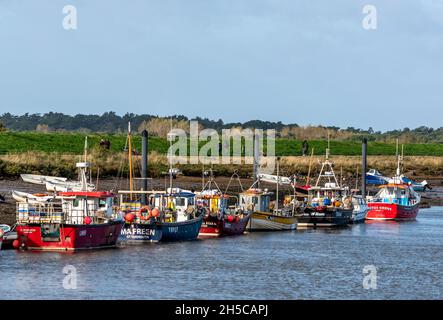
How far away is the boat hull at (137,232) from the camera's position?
64.2 meters

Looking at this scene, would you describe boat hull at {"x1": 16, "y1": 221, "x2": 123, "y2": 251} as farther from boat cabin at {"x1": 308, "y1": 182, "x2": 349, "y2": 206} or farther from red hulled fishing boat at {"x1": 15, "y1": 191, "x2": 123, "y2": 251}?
boat cabin at {"x1": 308, "y1": 182, "x2": 349, "y2": 206}

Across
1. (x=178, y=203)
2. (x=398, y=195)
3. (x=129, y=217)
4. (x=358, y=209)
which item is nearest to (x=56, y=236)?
(x=129, y=217)

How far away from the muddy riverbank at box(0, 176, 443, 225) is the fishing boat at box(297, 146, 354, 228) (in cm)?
575

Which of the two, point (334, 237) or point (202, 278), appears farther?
point (334, 237)

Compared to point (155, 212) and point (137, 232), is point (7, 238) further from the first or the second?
point (155, 212)

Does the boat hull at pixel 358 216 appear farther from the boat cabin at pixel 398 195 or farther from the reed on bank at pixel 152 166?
the reed on bank at pixel 152 166

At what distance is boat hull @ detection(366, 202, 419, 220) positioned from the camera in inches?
3752

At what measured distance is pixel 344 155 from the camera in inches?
6102

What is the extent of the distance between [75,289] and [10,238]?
13025 mm

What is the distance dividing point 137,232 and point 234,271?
11241 millimetres

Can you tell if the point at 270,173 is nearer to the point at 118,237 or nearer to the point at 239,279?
the point at 118,237

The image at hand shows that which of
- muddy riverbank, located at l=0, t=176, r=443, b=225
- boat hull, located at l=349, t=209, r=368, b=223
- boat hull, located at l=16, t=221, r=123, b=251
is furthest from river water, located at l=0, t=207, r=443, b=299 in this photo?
boat hull, located at l=349, t=209, r=368, b=223

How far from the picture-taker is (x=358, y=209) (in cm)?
9238
